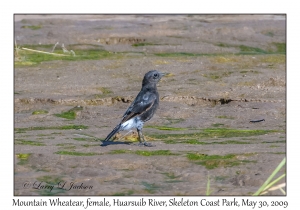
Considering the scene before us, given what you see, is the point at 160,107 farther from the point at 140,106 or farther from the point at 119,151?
the point at 119,151

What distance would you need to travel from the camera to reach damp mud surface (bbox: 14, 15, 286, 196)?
9.31 m

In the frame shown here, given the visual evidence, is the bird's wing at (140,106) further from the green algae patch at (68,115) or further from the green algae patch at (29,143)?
the green algae patch at (68,115)

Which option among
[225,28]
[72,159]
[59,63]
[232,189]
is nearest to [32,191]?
[72,159]

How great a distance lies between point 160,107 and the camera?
1362cm

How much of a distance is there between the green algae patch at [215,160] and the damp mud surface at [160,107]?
1 cm

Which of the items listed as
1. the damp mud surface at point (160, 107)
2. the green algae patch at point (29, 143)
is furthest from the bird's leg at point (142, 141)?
the green algae patch at point (29, 143)

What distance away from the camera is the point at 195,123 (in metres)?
12.6

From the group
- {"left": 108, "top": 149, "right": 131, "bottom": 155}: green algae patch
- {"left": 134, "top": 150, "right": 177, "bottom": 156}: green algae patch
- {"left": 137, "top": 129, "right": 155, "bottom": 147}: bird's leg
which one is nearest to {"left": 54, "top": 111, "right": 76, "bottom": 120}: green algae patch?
{"left": 137, "top": 129, "right": 155, "bottom": 147}: bird's leg

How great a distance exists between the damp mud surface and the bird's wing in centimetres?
40

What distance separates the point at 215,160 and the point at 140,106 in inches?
71.9

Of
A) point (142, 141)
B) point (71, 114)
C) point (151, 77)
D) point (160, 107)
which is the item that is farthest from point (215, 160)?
point (71, 114)

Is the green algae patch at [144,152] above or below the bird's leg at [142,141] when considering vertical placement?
below

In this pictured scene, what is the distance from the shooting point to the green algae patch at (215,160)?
9664 mm

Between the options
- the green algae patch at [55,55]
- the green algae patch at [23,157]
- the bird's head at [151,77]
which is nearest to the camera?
the green algae patch at [23,157]
